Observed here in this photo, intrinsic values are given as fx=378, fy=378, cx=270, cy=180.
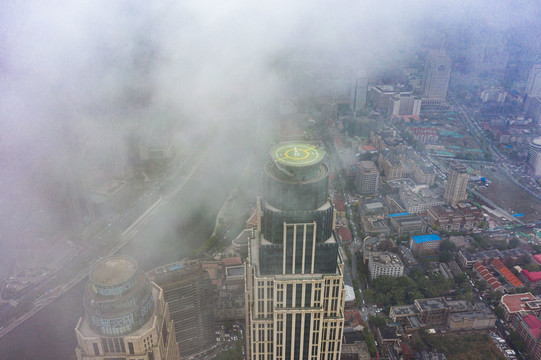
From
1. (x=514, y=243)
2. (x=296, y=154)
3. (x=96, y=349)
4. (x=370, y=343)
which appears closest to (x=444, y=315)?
(x=370, y=343)

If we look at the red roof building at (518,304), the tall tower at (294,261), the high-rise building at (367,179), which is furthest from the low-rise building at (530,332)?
the high-rise building at (367,179)

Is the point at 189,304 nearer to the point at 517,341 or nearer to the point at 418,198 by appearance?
the point at 517,341

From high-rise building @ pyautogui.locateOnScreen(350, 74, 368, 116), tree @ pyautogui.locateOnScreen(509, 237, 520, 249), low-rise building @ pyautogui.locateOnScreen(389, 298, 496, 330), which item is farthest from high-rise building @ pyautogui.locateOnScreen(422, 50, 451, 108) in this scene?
low-rise building @ pyautogui.locateOnScreen(389, 298, 496, 330)

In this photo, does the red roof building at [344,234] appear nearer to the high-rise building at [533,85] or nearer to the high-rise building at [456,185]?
the high-rise building at [456,185]

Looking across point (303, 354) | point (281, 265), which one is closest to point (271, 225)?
point (281, 265)

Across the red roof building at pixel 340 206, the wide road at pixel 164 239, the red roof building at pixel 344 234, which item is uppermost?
the wide road at pixel 164 239

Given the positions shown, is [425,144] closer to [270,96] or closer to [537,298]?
[270,96]

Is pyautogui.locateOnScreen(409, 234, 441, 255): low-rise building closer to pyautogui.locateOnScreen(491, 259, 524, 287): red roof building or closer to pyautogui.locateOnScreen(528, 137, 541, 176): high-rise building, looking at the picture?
pyautogui.locateOnScreen(491, 259, 524, 287): red roof building
